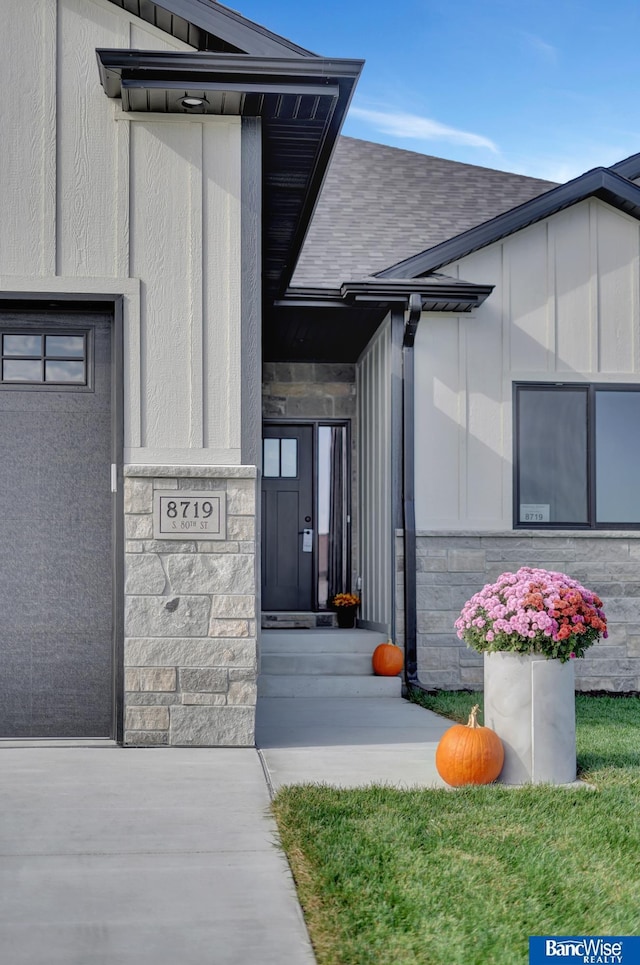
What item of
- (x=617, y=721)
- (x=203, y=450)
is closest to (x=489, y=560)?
(x=617, y=721)

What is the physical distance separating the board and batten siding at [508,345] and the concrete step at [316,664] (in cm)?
140

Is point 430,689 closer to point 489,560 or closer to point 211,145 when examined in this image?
point 489,560

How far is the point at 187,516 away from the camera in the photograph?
21.6ft

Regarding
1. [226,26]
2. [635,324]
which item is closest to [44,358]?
[226,26]

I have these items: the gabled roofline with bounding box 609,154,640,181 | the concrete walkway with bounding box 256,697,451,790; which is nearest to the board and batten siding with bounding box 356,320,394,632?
the concrete walkway with bounding box 256,697,451,790

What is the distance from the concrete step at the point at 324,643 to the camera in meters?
10.1

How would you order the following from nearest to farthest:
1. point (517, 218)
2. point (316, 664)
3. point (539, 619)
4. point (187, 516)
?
point (539, 619)
point (187, 516)
point (316, 664)
point (517, 218)

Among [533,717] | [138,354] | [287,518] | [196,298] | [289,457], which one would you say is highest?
[196,298]

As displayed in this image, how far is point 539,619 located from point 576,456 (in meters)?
4.68

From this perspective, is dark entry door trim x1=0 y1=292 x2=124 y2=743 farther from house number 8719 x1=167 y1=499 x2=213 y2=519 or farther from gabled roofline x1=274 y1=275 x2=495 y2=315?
gabled roofline x1=274 y1=275 x2=495 y2=315

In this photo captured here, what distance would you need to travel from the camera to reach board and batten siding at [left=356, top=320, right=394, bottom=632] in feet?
33.3

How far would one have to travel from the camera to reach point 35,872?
4082 millimetres

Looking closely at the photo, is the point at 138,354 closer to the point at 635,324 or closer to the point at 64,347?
the point at 64,347

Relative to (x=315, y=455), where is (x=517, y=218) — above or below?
above
